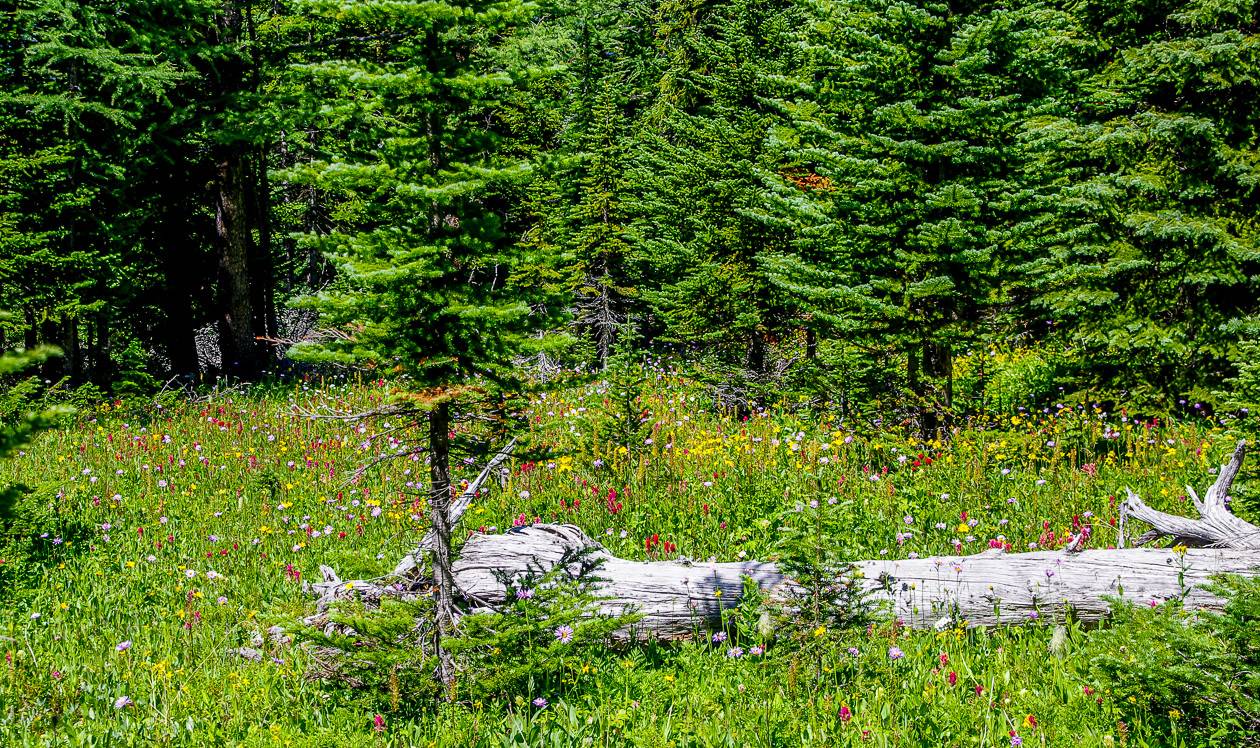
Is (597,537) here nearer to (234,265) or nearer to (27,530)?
(27,530)

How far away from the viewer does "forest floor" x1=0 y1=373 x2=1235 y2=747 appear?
4.03m

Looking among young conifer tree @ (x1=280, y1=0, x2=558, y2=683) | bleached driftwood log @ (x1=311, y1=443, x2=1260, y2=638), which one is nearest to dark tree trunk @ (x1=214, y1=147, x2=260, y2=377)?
bleached driftwood log @ (x1=311, y1=443, x2=1260, y2=638)

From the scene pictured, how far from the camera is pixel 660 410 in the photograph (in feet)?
35.7

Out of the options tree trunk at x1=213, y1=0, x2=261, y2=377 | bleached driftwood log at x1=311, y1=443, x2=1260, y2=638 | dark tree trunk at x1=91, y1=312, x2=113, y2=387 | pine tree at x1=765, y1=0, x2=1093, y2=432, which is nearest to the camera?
bleached driftwood log at x1=311, y1=443, x2=1260, y2=638

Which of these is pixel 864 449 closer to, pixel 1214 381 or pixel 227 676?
pixel 1214 381

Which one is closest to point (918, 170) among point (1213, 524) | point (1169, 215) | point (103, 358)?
point (1169, 215)

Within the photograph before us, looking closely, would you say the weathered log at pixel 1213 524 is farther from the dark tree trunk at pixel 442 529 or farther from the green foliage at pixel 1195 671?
the dark tree trunk at pixel 442 529

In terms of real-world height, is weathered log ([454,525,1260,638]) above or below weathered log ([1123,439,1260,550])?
below

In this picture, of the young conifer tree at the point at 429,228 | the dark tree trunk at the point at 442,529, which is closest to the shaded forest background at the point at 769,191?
the young conifer tree at the point at 429,228

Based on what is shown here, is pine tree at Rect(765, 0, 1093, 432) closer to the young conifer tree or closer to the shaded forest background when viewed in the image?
the shaded forest background

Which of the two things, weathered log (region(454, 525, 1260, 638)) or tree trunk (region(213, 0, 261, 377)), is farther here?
tree trunk (region(213, 0, 261, 377))

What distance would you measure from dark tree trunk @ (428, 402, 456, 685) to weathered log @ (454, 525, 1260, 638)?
2.76 feet

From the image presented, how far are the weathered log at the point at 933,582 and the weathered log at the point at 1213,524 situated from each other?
0.60ft

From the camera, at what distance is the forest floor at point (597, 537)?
403 cm
